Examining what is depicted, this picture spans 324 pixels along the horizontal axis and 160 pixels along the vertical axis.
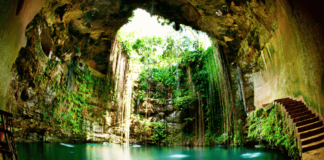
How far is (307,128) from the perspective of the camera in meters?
3.84

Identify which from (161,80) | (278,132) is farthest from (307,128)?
(161,80)

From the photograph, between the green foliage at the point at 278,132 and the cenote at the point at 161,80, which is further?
the green foliage at the point at 278,132

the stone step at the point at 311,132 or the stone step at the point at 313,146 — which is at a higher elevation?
the stone step at the point at 311,132

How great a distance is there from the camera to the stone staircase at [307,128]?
140 inches

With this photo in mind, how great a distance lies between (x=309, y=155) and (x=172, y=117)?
29.8 ft

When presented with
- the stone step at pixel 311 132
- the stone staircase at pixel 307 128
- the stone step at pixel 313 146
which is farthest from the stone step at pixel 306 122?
the stone step at pixel 313 146

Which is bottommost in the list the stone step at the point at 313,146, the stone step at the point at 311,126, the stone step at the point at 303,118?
the stone step at the point at 313,146

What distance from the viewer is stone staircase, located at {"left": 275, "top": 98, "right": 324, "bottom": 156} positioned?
11.6 feet

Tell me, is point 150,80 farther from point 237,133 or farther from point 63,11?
point 63,11

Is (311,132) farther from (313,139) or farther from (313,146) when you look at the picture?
(313,146)

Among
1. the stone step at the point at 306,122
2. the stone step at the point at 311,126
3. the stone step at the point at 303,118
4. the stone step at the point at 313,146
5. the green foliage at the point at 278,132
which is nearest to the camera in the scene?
the stone step at the point at 313,146

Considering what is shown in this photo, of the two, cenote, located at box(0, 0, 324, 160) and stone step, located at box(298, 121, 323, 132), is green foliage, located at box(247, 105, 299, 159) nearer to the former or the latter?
cenote, located at box(0, 0, 324, 160)

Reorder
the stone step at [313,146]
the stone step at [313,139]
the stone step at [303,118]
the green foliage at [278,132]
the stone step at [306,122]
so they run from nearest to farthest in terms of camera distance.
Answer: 1. the stone step at [313,146]
2. the stone step at [313,139]
3. the stone step at [306,122]
4. the stone step at [303,118]
5. the green foliage at [278,132]

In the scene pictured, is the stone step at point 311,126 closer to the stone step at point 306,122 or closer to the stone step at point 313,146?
the stone step at point 306,122
